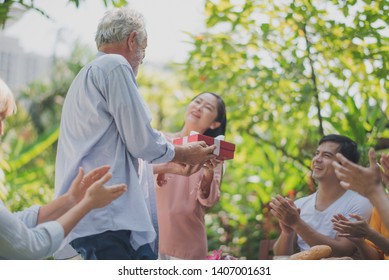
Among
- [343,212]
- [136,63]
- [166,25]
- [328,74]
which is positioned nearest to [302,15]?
[328,74]

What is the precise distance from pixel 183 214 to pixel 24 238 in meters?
1.35

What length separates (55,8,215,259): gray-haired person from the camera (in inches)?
93.7

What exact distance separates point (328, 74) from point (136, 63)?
2.16 meters

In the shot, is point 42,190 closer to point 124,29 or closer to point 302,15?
point 302,15

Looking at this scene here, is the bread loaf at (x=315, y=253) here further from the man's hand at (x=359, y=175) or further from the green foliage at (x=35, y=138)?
the green foliage at (x=35, y=138)

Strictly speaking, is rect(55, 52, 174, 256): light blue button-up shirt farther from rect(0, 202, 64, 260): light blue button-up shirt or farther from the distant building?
the distant building

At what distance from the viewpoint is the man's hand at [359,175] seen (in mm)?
2254

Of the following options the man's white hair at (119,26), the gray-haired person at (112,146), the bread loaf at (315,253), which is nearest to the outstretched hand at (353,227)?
the bread loaf at (315,253)

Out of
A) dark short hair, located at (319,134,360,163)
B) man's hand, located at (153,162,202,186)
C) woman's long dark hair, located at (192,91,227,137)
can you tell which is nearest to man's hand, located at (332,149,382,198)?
man's hand, located at (153,162,202,186)

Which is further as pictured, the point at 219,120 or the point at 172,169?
the point at 219,120

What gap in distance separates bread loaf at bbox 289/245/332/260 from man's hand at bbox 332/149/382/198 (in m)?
0.56

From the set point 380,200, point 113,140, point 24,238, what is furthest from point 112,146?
point 380,200

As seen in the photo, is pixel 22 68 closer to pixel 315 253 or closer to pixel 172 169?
pixel 172 169

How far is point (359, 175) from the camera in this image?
227cm
